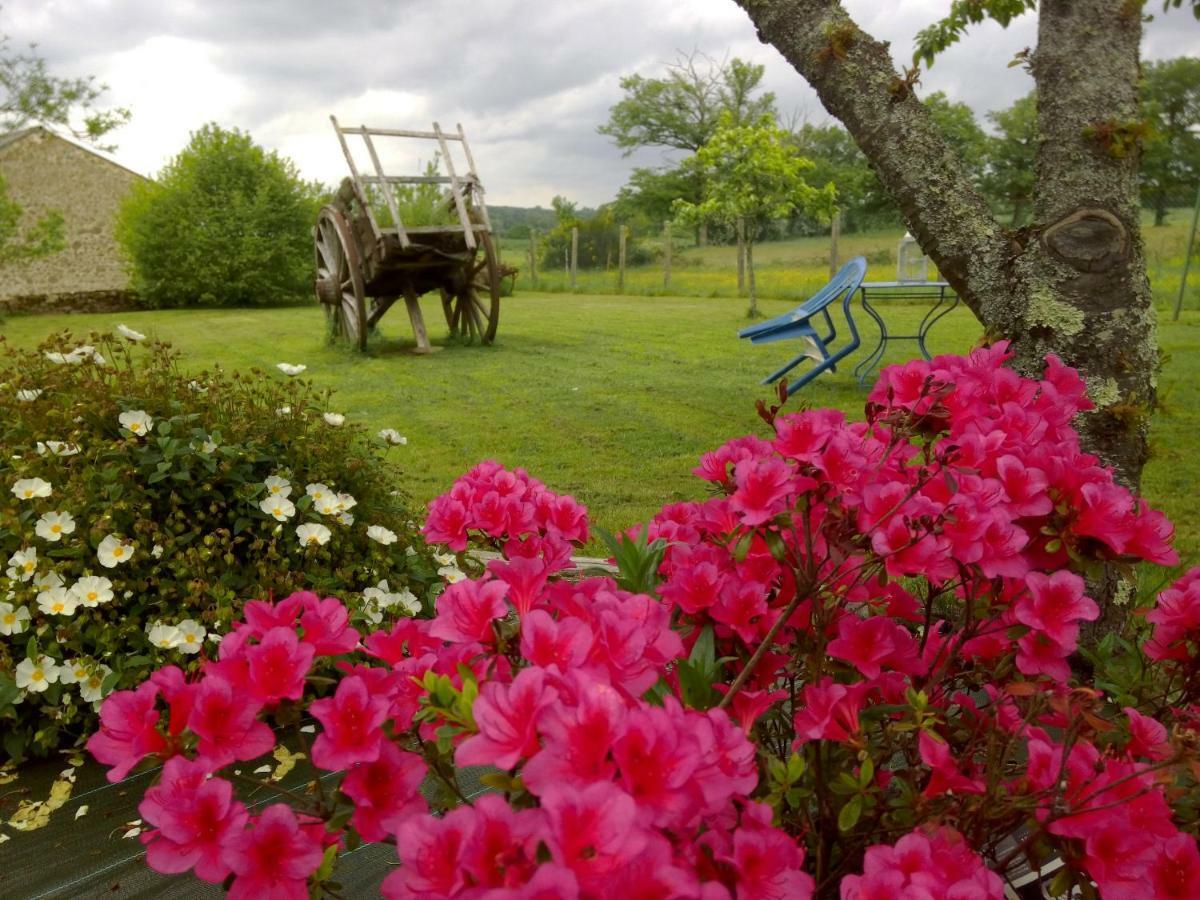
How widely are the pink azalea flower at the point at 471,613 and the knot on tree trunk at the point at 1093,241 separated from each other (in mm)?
1848

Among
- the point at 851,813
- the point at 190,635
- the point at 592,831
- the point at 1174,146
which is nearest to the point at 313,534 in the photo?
the point at 190,635

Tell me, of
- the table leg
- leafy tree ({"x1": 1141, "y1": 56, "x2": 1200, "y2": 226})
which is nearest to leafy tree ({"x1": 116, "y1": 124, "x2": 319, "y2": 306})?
the table leg

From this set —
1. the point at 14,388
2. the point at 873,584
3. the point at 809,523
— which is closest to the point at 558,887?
the point at 809,523

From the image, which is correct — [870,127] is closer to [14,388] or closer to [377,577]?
[377,577]

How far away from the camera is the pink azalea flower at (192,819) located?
653 millimetres

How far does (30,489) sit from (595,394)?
539 cm

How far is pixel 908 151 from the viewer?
7.39 ft

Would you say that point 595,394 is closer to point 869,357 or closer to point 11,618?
point 869,357

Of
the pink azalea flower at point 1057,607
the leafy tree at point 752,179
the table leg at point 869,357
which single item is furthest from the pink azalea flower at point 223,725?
the leafy tree at point 752,179

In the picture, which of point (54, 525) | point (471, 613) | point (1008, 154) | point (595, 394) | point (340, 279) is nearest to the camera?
point (471, 613)

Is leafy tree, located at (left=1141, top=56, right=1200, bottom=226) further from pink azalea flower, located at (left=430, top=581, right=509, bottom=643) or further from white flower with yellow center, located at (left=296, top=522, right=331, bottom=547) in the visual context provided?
pink azalea flower, located at (left=430, top=581, right=509, bottom=643)

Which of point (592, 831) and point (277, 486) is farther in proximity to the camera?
point (277, 486)

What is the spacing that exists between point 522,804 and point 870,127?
6.92 ft

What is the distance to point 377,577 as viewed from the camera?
2.37 meters
